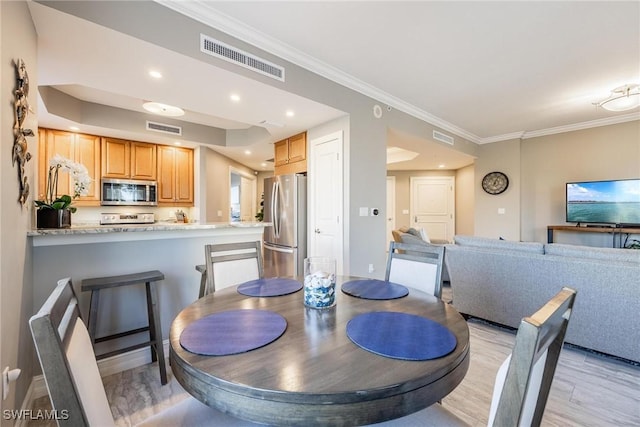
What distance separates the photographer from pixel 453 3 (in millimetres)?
1996

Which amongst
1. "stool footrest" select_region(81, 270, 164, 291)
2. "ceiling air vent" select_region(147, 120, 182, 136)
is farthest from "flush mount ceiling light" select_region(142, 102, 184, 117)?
"stool footrest" select_region(81, 270, 164, 291)

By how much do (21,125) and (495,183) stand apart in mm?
6587

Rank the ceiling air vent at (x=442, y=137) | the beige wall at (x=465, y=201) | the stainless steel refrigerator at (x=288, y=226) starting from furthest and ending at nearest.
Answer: the beige wall at (x=465, y=201), the ceiling air vent at (x=442, y=137), the stainless steel refrigerator at (x=288, y=226)

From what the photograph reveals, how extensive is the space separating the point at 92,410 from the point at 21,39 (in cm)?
194

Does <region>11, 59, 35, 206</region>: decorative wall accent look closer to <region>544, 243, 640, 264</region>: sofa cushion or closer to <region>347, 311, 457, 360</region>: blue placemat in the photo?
<region>347, 311, 457, 360</region>: blue placemat

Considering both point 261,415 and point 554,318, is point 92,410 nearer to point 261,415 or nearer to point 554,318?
point 261,415

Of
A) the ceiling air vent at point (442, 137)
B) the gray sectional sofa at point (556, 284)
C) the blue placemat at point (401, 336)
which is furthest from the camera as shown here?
the ceiling air vent at point (442, 137)

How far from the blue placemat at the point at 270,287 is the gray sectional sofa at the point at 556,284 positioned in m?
2.00

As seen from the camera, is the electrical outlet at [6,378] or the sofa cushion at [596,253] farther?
the sofa cushion at [596,253]

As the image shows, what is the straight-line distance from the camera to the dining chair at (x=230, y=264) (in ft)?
5.57

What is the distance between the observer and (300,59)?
105 inches

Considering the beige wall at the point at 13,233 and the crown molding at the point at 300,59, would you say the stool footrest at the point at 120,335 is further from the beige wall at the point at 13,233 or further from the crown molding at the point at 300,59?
the crown molding at the point at 300,59

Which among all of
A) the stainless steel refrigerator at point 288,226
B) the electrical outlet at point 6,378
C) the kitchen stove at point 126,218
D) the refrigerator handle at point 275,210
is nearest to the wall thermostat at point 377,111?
the stainless steel refrigerator at point 288,226

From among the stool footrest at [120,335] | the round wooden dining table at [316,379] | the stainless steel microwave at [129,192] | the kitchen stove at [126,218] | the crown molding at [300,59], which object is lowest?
the stool footrest at [120,335]
